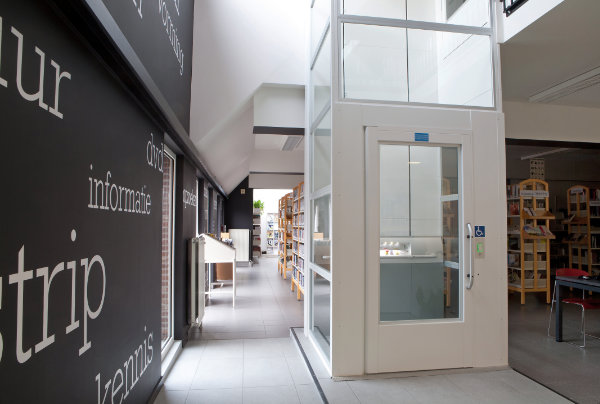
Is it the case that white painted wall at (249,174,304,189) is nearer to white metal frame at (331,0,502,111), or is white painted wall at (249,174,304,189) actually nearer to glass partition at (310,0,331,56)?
glass partition at (310,0,331,56)

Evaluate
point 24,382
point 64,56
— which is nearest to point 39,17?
point 64,56

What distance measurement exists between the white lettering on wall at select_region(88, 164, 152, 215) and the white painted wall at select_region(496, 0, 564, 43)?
3722mm

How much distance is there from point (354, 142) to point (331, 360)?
2.06 meters

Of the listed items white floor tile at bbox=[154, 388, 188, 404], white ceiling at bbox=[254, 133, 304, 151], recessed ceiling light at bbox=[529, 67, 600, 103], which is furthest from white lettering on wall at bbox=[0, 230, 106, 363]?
A: white ceiling at bbox=[254, 133, 304, 151]

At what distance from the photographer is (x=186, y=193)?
16.4 ft

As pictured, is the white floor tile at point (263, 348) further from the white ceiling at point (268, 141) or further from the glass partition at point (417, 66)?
the white ceiling at point (268, 141)

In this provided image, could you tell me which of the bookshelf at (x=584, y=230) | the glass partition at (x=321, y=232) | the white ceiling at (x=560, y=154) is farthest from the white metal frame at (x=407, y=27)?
the white ceiling at (x=560, y=154)

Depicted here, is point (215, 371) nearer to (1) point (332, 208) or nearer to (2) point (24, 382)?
(1) point (332, 208)

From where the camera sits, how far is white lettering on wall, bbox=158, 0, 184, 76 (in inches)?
123

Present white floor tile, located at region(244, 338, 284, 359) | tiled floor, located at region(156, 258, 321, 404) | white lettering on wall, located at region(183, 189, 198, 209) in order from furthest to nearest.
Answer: white lettering on wall, located at region(183, 189, 198, 209) → white floor tile, located at region(244, 338, 284, 359) → tiled floor, located at region(156, 258, 321, 404)

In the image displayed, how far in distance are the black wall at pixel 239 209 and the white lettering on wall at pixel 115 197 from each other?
40.2 ft

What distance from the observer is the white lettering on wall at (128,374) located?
6.63 ft

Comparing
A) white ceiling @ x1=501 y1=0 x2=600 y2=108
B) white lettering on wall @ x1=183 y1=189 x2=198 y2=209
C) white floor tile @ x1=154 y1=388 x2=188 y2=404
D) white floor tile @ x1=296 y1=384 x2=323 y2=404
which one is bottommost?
white floor tile @ x1=296 y1=384 x2=323 y2=404

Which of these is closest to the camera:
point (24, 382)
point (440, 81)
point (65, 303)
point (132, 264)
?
point (24, 382)
